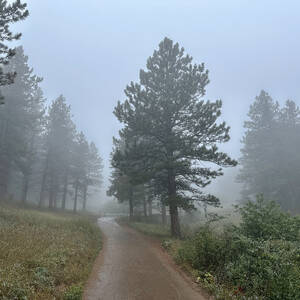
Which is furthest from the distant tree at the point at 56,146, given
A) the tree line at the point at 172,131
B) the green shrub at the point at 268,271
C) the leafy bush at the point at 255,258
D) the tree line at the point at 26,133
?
the green shrub at the point at 268,271

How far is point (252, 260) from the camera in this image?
25.4 ft

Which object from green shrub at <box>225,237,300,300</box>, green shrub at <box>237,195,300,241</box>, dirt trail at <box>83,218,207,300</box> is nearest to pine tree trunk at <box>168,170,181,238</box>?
dirt trail at <box>83,218,207,300</box>

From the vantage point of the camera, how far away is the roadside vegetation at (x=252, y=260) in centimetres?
652

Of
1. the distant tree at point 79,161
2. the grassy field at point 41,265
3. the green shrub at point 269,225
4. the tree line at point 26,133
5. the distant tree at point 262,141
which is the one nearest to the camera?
the grassy field at point 41,265

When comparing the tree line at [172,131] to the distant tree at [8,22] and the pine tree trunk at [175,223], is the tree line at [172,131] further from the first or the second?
the distant tree at [8,22]

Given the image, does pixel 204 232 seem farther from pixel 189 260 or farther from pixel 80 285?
pixel 80 285

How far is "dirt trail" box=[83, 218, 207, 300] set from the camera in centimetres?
716

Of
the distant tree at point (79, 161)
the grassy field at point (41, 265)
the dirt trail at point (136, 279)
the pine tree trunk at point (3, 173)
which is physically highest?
the distant tree at point (79, 161)

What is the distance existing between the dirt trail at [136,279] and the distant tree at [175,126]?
614cm

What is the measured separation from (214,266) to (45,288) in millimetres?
5812

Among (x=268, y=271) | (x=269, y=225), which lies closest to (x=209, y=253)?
(x=269, y=225)

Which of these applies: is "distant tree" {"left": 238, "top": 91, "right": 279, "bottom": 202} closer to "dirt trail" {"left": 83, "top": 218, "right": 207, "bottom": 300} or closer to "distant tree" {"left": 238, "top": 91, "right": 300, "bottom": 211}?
"distant tree" {"left": 238, "top": 91, "right": 300, "bottom": 211}

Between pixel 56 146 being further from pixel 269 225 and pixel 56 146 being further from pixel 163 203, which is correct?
pixel 269 225

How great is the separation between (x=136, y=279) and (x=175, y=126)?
482 inches
